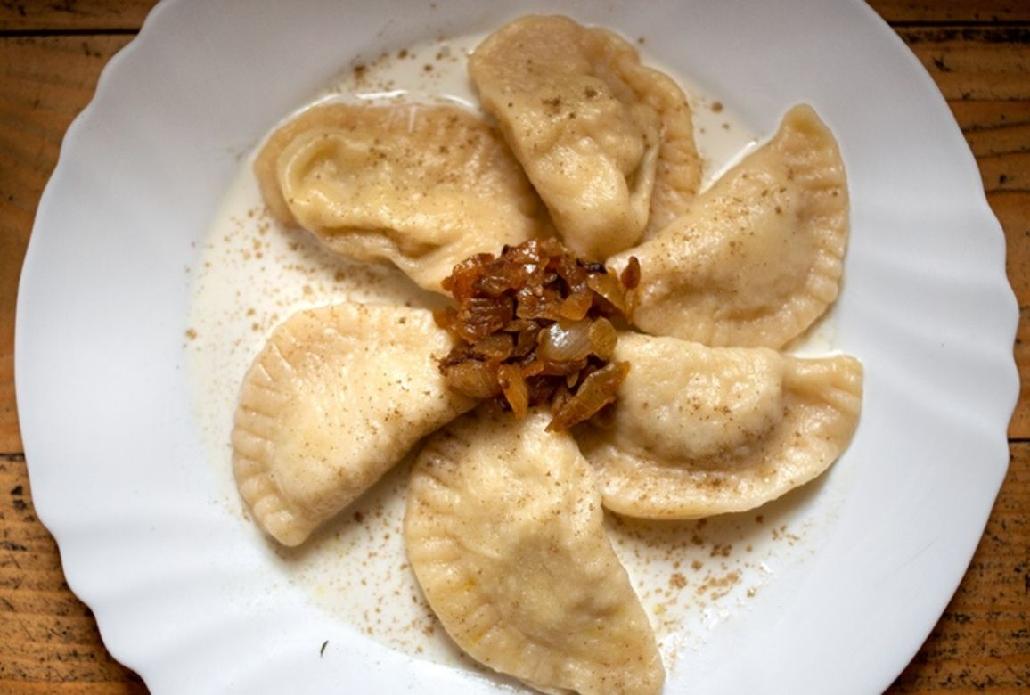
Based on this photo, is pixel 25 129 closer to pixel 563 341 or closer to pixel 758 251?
pixel 563 341

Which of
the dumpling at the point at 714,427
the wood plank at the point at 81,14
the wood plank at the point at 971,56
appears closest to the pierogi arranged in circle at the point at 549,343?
the dumpling at the point at 714,427

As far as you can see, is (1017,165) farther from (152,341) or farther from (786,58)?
(152,341)

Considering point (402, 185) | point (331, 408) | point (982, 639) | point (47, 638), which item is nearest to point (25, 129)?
point (402, 185)

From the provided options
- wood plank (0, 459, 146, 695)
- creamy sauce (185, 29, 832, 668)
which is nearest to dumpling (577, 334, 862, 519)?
creamy sauce (185, 29, 832, 668)

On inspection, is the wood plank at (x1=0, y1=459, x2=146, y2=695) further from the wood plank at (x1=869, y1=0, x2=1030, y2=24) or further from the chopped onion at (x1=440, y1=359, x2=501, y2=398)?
the wood plank at (x1=869, y1=0, x2=1030, y2=24)

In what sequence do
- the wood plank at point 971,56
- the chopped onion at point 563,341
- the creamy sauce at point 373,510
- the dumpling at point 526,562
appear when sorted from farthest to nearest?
the wood plank at point 971,56 → the creamy sauce at point 373,510 → the dumpling at point 526,562 → the chopped onion at point 563,341

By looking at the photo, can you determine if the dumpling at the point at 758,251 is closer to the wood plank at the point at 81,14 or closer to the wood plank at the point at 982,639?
the wood plank at the point at 982,639
